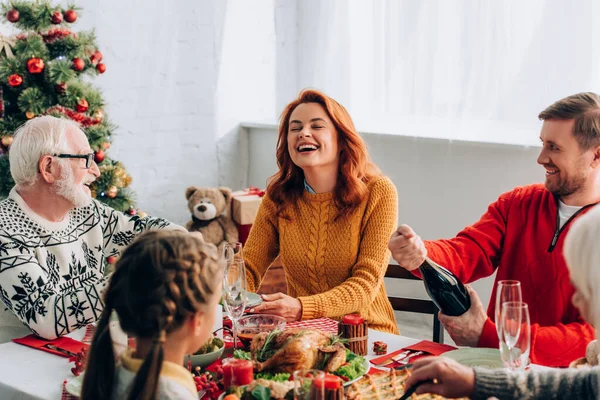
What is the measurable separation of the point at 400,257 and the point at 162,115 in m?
3.01

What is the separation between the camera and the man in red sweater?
2197 mm

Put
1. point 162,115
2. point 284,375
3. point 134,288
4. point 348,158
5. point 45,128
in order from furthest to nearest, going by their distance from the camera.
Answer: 1. point 162,115
2. point 348,158
3. point 45,128
4. point 284,375
5. point 134,288

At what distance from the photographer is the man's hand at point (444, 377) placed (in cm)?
136

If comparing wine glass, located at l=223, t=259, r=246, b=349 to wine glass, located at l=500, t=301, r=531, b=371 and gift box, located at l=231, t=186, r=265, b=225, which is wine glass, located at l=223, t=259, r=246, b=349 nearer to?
wine glass, located at l=500, t=301, r=531, b=371

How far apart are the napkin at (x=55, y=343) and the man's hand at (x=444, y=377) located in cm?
91

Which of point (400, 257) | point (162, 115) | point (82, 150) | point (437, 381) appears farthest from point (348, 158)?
point (162, 115)

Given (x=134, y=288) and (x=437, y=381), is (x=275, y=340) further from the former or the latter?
(x=134, y=288)

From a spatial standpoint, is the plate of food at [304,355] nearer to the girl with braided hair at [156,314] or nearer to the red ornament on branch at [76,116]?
the girl with braided hair at [156,314]

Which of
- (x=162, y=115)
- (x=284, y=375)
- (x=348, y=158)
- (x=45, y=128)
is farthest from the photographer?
(x=162, y=115)

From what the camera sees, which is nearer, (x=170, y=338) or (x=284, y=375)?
(x=170, y=338)

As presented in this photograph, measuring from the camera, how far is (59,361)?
1.82m

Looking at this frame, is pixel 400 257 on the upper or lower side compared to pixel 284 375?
upper

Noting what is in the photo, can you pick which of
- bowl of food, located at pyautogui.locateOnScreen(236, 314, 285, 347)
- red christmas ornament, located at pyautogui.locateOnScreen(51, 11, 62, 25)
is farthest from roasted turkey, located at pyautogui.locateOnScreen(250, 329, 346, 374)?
red christmas ornament, located at pyautogui.locateOnScreen(51, 11, 62, 25)

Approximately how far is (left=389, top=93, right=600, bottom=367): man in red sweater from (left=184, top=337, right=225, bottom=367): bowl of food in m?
0.57
